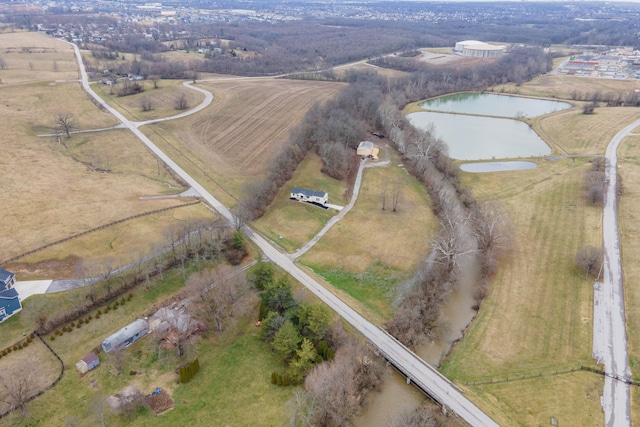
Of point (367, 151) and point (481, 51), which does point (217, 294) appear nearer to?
point (367, 151)

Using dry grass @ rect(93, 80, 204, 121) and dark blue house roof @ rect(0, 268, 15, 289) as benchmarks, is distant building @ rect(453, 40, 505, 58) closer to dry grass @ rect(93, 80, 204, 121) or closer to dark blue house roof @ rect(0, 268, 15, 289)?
dry grass @ rect(93, 80, 204, 121)

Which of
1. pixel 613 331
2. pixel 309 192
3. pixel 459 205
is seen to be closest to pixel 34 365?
pixel 309 192

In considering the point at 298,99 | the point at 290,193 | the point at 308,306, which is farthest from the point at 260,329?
the point at 298,99

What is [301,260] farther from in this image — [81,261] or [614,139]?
[614,139]

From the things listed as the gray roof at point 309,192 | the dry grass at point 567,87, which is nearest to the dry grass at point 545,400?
the gray roof at point 309,192

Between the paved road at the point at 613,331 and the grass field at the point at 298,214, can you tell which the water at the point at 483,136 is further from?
the grass field at the point at 298,214
